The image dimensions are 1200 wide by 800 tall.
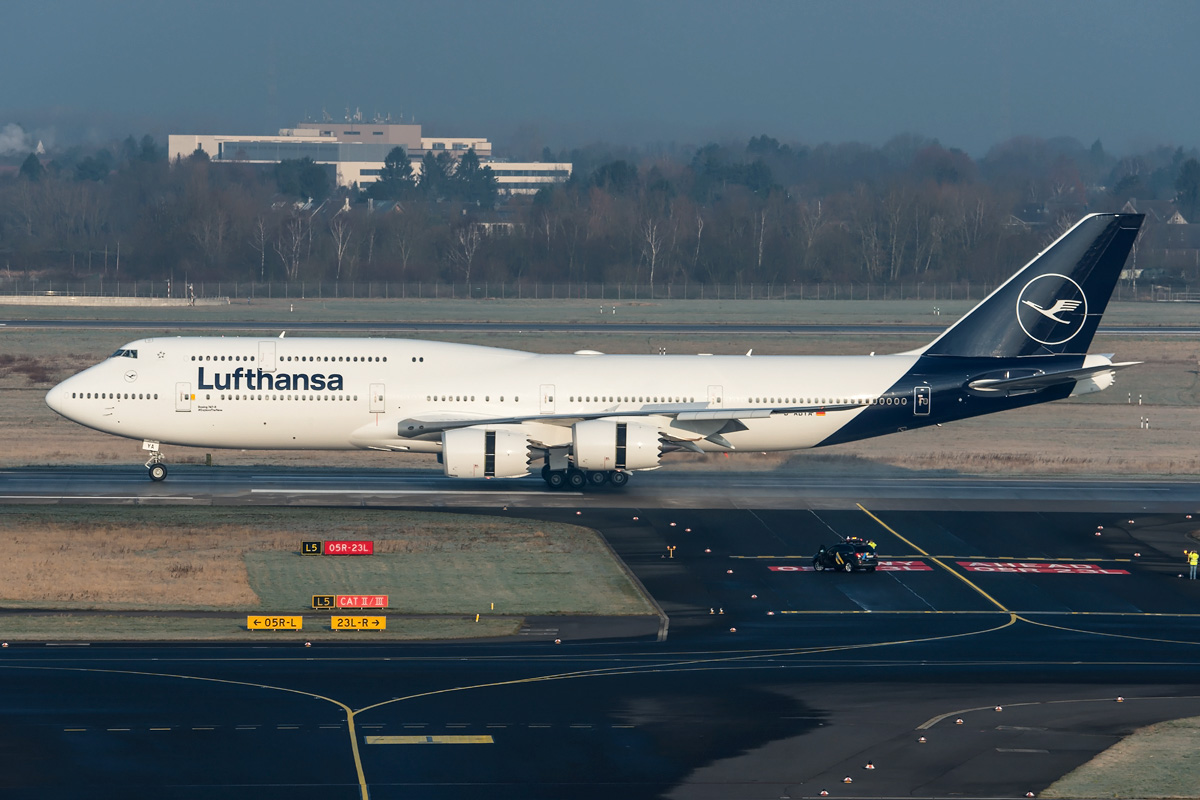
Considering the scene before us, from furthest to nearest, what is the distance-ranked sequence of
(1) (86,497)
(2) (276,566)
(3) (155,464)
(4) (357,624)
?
(3) (155,464) → (1) (86,497) → (2) (276,566) → (4) (357,624)

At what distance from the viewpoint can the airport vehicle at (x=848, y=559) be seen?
138 feet

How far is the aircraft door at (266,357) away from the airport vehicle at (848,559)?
75.3 ft

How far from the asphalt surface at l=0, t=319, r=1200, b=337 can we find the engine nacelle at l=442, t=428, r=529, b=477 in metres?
44.9

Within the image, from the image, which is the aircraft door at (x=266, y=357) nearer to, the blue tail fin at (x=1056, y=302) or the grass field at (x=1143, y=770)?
the blue tail fin at (x=1056, y=302)

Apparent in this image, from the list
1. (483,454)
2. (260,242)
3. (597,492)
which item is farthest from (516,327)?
(260,242)

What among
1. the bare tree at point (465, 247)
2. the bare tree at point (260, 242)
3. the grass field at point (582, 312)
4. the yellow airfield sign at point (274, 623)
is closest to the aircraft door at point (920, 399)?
the yellow airfield sign at point (274, 623)

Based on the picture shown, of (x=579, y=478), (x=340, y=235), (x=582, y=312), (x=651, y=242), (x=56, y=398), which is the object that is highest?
(x=340, y=235)

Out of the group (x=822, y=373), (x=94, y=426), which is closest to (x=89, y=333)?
(x=94, y=426)

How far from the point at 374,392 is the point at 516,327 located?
166 ft

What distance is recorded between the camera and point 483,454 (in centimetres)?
5212

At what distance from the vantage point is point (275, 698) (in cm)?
2827

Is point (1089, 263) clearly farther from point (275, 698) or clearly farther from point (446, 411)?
point (275, 698)

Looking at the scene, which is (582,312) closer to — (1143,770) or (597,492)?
(597,492)

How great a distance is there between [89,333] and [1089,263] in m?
65.2
